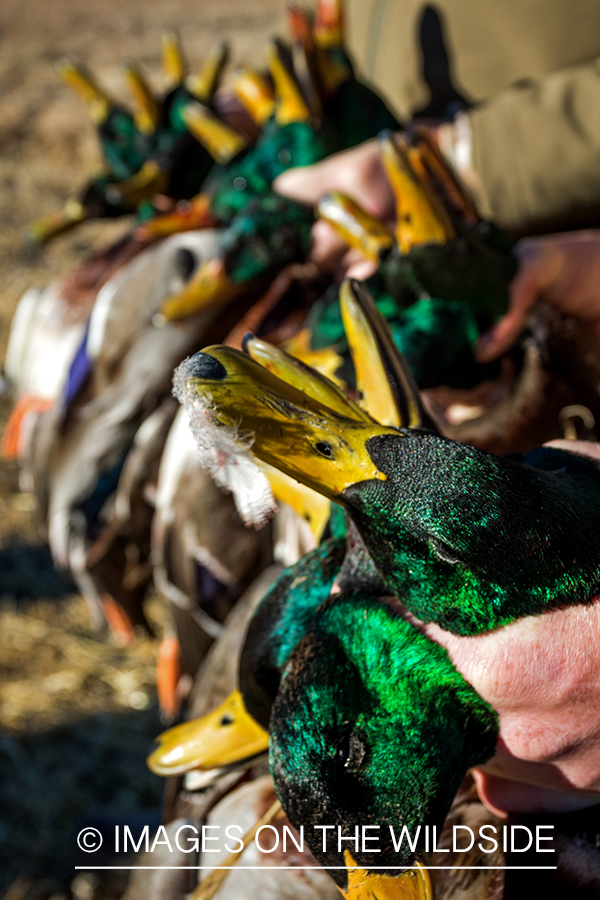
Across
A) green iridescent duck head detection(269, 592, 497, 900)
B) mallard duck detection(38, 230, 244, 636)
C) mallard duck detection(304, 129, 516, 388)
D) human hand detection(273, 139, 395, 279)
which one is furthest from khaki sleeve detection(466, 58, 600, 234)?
green iridescent duck head detection(269, 592, 497, 900)

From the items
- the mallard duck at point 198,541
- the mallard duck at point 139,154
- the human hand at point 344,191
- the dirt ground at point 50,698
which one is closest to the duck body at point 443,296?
the human hand at point 344,191

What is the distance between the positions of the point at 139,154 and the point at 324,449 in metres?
1.39

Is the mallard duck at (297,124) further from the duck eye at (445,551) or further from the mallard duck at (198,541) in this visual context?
the duck eye at (445,551)

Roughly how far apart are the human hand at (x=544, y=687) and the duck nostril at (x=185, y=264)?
87cm

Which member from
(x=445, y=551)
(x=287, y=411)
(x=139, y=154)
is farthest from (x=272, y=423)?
(x=139, y=154)

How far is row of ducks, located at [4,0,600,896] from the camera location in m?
0.40

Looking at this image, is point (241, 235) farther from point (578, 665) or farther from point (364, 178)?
point (578, 665)

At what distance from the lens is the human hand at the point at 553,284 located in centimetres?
78

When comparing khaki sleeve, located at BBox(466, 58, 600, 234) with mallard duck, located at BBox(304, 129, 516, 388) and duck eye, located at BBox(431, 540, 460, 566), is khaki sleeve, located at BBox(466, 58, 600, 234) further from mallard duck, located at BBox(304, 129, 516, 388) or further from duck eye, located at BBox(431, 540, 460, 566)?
duck eye, located at BBox(431, 540, 460, 566)

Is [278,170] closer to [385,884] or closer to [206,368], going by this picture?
[206,368]

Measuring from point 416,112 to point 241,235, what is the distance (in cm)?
84

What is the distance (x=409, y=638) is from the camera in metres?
0.41

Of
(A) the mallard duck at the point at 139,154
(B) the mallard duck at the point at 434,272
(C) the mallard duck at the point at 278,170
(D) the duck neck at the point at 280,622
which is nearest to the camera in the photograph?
(D) the duck neck at the point at 280,622

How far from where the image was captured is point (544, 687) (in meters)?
0.39
